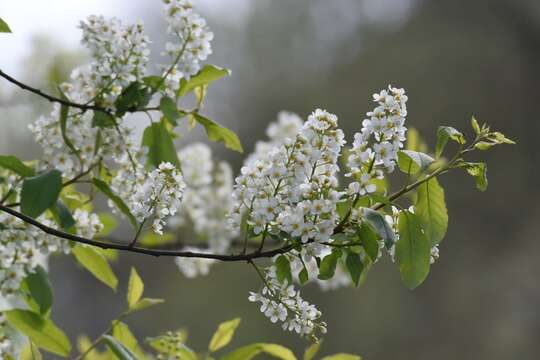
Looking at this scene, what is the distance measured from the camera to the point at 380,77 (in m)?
10.3

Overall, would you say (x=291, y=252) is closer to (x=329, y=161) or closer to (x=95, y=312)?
(x=329, y=161)

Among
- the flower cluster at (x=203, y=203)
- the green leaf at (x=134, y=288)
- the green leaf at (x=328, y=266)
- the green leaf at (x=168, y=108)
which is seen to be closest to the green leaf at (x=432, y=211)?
the green leaf at (x=328, y=266)

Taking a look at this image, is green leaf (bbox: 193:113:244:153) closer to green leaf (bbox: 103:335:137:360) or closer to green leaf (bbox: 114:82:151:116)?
green leaf (bbox: 114:82:151:116)

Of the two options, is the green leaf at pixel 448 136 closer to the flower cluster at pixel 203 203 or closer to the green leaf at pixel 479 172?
the green leaf at pixel 479 172

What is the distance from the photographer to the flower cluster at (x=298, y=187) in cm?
97

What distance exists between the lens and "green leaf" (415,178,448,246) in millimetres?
1063

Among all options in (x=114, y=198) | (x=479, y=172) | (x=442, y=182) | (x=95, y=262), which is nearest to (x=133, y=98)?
(x=114, y=198)

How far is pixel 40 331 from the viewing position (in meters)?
1.31

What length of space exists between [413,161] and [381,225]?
0.45 feet

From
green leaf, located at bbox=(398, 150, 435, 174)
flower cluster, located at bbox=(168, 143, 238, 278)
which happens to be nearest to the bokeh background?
flower cluster, located at bbox=(168, 143, 238, 278)

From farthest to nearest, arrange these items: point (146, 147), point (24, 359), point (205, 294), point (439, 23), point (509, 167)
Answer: point (439, 23)
point (205, 294)
point (509, 167)
point (24, 359)
point (146, 147)

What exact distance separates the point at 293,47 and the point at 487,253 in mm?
4672

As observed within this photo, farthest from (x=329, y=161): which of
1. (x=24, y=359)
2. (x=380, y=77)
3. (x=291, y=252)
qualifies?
(x=380, y=77)

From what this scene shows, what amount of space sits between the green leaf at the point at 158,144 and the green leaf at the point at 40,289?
0.87 ft
